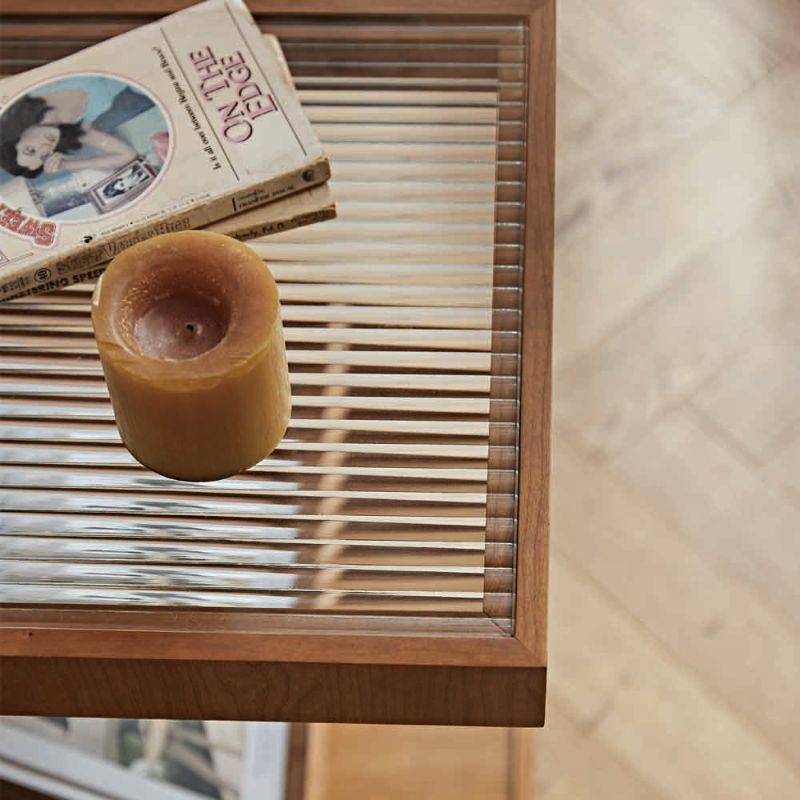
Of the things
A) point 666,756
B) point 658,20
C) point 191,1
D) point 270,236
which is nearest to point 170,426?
point 270,236

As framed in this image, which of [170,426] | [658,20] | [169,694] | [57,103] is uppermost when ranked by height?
[658,20]

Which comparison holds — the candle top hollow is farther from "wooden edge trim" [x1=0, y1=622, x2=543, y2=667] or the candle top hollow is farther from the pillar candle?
"wooden edge trim" [x1=0, y1=622, x2=543, y2=667]

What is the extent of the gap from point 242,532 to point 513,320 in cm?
19

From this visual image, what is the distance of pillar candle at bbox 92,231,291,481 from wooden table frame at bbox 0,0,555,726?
0.28 feet

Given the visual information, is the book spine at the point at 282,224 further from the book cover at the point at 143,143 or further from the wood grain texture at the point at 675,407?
the wood grain texture at the point at 675,407

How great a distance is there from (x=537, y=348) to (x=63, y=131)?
30 cm

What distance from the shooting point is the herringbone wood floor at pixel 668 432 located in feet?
3.29

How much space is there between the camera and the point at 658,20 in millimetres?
1381

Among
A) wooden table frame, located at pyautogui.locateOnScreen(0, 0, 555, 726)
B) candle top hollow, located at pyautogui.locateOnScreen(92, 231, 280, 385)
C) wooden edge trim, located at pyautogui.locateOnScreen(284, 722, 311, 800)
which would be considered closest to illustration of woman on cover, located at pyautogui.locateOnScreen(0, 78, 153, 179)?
candle top hollow, located at pyautogui.locateOnScreen(92, 231, 280, 385)

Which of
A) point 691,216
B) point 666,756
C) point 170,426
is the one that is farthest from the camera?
point 691,216

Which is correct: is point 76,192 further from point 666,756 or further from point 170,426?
point 666,756

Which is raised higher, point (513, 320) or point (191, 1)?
point (191, 1)

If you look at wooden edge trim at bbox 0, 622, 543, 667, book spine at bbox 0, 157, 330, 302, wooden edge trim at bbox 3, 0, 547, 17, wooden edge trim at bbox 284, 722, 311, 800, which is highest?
wooden edge trim at bbox 3, 0, 547, 17

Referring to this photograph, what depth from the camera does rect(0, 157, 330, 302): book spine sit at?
714 mm
